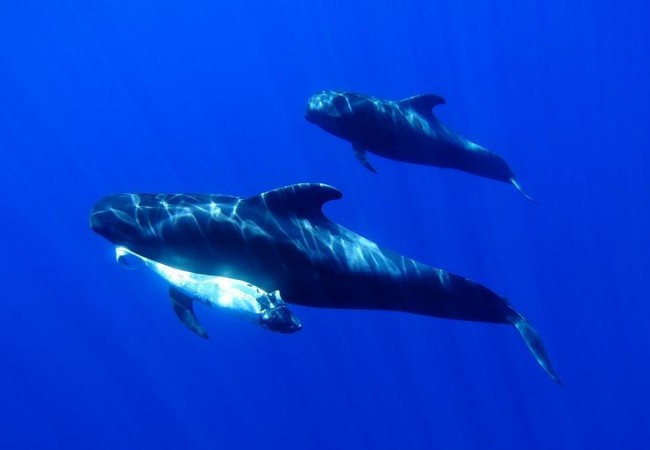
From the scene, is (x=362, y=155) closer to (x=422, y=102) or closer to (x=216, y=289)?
(x=422, y=102)

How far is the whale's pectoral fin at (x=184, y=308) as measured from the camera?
1009 cm

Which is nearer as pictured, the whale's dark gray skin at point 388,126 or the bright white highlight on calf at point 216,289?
the bright white highlight on calf at point 216,289

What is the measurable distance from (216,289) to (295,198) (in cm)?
352

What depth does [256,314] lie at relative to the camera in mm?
8047

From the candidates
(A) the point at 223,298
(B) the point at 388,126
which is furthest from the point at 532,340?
(B) the point at 388,126

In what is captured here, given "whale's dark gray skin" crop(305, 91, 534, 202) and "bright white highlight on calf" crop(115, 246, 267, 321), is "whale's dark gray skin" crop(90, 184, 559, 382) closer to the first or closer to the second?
"bright white highlight on calf" crop(115, 246, 267, 321)

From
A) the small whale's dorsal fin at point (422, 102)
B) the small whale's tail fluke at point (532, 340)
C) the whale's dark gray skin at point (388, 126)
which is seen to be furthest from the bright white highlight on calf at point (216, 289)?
the small whale's dorsal fin at point (422, 102)

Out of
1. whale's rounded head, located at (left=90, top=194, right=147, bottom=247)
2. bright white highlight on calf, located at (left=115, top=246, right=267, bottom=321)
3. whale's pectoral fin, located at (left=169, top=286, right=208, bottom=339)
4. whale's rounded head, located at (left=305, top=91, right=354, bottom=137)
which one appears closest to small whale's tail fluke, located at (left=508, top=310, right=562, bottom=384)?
bright white highlight on calf, located at (left=115, top=246, right=267, bottom=321)

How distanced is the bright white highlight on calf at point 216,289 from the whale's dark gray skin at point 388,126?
4.59 m

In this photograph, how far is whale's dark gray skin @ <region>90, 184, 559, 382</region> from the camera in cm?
657

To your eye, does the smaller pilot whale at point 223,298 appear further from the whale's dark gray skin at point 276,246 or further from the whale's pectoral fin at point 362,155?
the whale's pectoral fin at point 362,155

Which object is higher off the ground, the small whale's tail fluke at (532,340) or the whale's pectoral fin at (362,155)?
the whale's pectoral fin at (362,155)

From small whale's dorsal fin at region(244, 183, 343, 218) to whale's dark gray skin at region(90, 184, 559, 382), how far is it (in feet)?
0.04

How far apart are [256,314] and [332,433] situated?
60.0 ft
